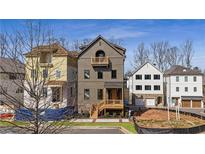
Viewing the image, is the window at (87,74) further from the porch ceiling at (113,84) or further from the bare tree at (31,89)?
the bare tree at (31,89)

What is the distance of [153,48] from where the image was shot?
6.96 m

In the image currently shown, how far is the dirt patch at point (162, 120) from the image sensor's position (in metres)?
6.85

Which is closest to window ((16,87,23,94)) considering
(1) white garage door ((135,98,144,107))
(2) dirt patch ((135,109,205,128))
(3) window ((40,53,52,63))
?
(3) window ((40,53,52,63))

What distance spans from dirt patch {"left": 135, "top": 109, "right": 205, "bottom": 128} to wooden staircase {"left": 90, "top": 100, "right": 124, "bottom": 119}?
3.47ft

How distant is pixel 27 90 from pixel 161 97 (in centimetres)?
571

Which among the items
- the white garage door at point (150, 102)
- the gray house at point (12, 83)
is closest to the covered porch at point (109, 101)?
the white garage door at point (150, 102)

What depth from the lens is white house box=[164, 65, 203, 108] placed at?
8164 mm

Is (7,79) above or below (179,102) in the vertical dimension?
above

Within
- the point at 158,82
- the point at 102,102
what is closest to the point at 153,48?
the point at 158,82

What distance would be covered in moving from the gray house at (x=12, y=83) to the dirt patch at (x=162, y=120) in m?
3.79

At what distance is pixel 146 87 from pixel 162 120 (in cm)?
184
